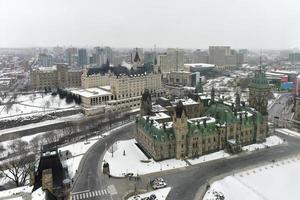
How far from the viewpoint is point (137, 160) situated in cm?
7125

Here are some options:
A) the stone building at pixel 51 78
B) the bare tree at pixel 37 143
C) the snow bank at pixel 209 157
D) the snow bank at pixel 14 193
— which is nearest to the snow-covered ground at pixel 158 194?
the snow bank at pixel 209 157

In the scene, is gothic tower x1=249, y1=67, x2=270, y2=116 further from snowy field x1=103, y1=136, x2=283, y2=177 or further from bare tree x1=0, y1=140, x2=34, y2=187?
bare tree x1=0, y1=140, x2=34, y2=187

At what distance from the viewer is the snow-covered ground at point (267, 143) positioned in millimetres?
77625

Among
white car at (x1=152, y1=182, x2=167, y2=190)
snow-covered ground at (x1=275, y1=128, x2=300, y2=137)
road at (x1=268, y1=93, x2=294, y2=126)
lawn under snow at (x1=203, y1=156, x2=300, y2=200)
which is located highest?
road at (x1=268, y1=93, x2=294, y2=126)

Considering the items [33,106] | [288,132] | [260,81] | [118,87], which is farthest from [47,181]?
[33,106]

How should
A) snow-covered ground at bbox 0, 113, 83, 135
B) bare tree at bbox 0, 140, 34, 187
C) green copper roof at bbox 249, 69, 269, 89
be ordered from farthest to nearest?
1. snow-covered ground at bbox 0, 113, 83, 135
2. green copper roof at bbox 249, 69, 269, 89
3. bare tree at bbox 0, 140, 34, 187

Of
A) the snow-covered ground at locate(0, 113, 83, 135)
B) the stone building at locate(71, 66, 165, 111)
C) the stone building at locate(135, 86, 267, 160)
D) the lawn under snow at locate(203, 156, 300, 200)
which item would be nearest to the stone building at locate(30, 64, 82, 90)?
the stone building at locate(71, 66, 165, 111)

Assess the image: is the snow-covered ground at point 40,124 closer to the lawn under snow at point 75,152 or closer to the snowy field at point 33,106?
the snowy field at point 33,106

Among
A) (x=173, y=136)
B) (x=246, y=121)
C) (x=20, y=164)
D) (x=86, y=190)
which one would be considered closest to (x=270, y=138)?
(x=246, y=121)

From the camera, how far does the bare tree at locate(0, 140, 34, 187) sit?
198 feet

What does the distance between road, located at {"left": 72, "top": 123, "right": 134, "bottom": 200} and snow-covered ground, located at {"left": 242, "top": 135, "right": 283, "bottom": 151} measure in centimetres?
3989

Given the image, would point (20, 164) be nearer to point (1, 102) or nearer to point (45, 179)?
point (45, 179)

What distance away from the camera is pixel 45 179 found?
34.0 meters

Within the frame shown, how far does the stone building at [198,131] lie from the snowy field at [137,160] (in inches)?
75.5
